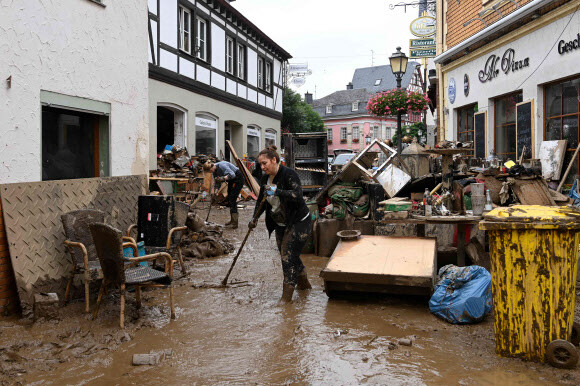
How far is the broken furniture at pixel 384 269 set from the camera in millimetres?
5086

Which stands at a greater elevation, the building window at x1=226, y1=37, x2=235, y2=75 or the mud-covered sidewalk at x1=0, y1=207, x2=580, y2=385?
the building window at x1=226, y1=37, x2=235, y2=75

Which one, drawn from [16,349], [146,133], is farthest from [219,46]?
[16,349]

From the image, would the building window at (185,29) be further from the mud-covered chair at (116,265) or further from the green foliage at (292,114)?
the green foliage at (292,114)

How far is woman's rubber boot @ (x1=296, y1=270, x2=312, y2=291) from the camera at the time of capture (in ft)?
19.4

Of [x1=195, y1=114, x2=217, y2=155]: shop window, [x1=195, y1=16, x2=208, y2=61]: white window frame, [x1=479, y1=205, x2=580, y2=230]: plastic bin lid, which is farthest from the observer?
[x1=195, y1=114, x2=217, y2=155]: shop window

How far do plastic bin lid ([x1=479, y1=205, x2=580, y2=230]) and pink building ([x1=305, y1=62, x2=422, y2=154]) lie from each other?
52.7 metres

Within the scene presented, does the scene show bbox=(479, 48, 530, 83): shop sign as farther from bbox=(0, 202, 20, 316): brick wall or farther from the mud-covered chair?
bbox=(0, 202, 20, 316): brick wall

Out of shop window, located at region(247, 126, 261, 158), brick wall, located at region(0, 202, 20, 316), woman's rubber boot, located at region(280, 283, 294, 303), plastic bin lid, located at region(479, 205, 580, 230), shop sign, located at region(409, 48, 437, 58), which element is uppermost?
shop sign, located at region(409, 48, 437, 58)

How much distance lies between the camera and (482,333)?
4398 mm

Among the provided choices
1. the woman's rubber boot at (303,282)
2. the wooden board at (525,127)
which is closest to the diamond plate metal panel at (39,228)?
the woman's rubber boot at (303,282)

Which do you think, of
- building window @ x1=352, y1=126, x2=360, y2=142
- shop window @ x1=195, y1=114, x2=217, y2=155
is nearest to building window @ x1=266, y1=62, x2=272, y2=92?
shop window @ x1=195, y1=114, x2=217, y2=155

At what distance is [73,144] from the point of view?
659 cm

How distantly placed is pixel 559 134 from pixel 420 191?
2870 mm

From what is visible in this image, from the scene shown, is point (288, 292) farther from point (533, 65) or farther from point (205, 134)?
point (205, 134)
